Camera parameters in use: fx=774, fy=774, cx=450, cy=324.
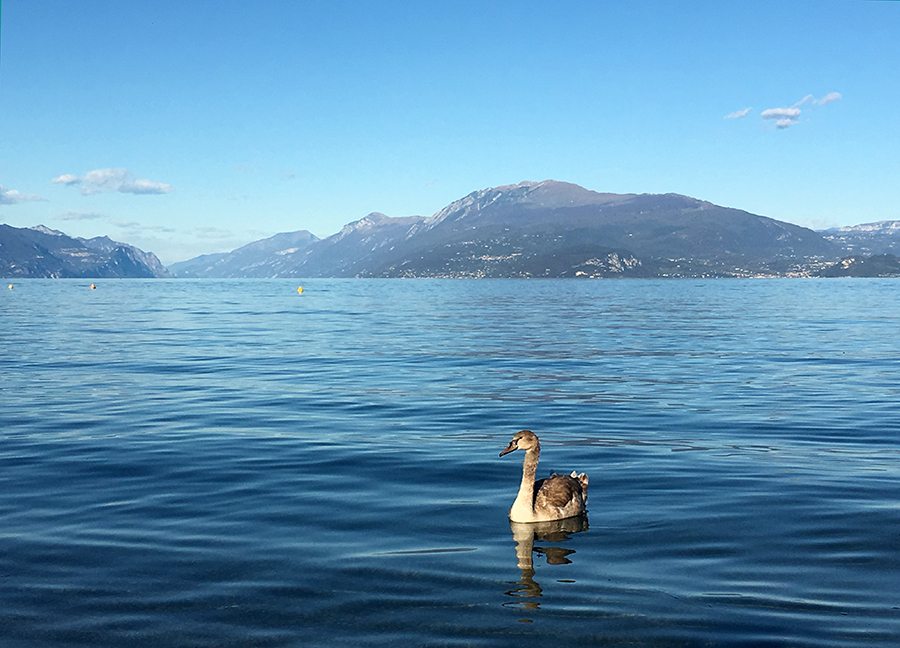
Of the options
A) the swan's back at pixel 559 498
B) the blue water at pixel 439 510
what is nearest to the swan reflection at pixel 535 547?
the blue water at pixel 439 510

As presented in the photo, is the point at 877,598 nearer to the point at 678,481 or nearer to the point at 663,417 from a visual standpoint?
the point at 678,481

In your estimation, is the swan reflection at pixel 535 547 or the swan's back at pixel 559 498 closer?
the swan reflection at pixel 535 547

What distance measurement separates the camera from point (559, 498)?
45.7 feet

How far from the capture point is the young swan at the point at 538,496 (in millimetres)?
13883

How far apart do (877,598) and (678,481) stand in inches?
247

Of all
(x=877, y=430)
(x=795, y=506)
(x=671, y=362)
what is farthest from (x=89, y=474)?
(x=671, y=362)

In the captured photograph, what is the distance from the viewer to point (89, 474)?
58.3ft

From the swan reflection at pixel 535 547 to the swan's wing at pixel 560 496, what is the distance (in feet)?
0.70

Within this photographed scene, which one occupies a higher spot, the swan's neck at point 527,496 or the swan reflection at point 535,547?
the swan's neck at point 527,496

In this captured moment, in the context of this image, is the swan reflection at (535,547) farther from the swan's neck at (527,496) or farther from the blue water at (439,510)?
the swan's neck at (527,496)

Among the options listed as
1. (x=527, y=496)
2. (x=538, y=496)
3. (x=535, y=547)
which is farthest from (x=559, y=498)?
(x=535, y=547)

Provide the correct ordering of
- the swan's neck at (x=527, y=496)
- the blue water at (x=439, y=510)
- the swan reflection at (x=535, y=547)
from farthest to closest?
the swan's neck at (x=527, y=496) < the swan reflection at (x=535, y=547) < the blue water at (x=439, y=510)

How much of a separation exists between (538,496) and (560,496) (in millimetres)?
434

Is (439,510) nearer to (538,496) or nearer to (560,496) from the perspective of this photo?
(538,496)
